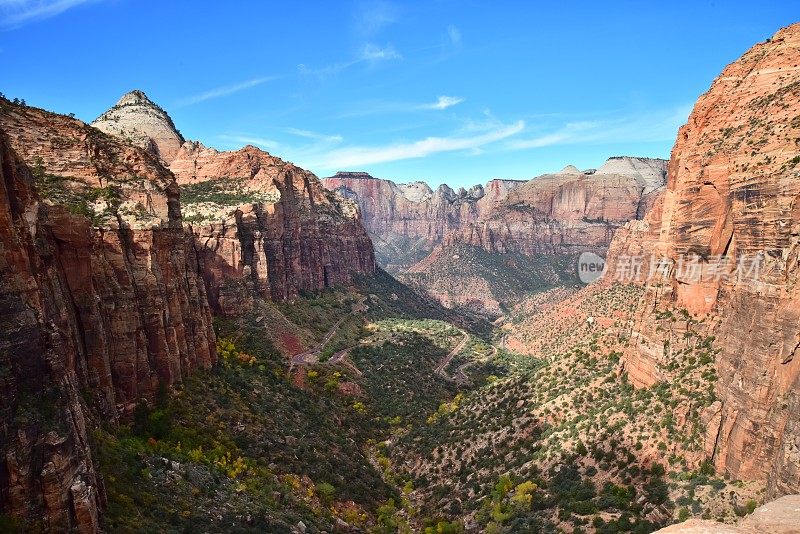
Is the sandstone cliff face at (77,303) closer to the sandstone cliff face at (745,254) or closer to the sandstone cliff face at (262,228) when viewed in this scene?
the sandstone cliff face at (262,228)

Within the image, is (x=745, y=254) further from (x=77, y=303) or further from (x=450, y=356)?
(x=450, y=356)

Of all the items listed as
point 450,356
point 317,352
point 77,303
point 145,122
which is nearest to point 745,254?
point 77,303

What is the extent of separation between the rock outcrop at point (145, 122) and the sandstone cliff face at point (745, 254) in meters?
92.6

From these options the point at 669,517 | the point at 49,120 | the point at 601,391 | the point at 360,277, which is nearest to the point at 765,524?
the point at 669,517

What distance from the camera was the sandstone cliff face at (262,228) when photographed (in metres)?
70.1

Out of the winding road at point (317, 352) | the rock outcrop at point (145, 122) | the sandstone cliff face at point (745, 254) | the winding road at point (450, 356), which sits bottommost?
the winding road at point (450, 356)

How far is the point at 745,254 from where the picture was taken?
105 ft

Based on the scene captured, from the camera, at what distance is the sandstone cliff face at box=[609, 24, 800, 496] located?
1072 inches

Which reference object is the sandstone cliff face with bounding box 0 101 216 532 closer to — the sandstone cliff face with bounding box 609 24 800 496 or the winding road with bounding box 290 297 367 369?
the winding road with bounding box 290 297 367 369

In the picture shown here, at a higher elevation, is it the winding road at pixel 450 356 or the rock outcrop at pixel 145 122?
the rock outcrop at pixel 145 122

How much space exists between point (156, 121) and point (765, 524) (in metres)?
119

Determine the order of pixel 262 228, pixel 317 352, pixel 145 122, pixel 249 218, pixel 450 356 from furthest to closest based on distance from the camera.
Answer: pixel 145 122 → pixel 450 356 → pixel 262 228 → pixel 249 218 → pixel 317 352

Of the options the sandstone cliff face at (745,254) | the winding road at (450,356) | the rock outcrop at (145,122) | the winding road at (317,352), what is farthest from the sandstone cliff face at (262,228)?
the sandstone cliff face at (745,254)

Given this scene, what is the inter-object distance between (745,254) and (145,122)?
110 meters
